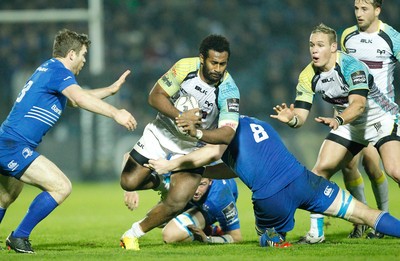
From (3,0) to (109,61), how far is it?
10.8 feet

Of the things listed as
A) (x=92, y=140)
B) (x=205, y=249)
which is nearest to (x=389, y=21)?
(x=92, y=140)

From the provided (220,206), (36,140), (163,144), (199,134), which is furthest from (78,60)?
(220,206)

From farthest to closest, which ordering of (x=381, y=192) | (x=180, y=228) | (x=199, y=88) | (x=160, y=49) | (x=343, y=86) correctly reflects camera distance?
(x=160, y=49) < (x=381, y=192) < (x=180, y=228) < (x=343, y=86) < (x=199, y=88)

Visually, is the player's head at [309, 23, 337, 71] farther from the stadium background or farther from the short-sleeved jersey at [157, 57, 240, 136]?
the stadium background

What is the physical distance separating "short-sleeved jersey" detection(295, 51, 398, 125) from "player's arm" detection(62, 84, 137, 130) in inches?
89.6

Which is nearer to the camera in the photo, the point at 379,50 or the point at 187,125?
the point at 187,125

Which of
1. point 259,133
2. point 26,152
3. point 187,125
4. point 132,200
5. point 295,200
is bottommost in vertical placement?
point 132,200

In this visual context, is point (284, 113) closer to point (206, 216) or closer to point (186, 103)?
point (186, 103)

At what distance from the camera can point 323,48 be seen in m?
8.84

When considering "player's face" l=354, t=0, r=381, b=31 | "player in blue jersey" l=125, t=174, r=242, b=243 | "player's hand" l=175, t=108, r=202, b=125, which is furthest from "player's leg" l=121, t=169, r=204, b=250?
"player's face" l=354, t=0, r=381, b=31

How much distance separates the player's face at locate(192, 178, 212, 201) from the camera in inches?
369

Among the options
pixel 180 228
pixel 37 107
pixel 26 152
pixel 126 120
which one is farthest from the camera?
pixel 180 228

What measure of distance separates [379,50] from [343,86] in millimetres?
830

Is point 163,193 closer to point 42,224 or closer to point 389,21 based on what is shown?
point 42,224
